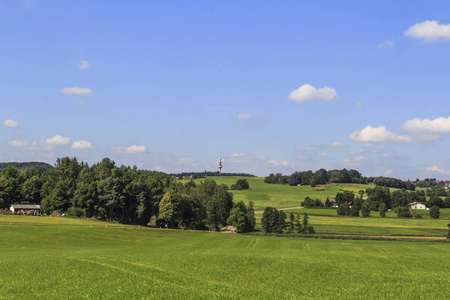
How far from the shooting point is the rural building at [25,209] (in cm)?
12666

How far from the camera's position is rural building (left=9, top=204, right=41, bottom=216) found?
4986 inches

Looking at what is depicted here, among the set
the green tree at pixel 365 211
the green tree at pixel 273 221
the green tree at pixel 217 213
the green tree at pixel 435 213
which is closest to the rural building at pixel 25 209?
the green tree at pixel 217 213

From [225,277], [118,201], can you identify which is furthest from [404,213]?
[225,277]

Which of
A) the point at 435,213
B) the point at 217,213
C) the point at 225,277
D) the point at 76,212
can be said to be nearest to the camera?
the point at 225,277

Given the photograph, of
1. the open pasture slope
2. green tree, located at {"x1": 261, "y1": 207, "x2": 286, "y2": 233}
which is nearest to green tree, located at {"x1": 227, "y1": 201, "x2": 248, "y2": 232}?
green tree, located at {"x1": 261, "y1": 207, "x2": 286, "y2": 233}

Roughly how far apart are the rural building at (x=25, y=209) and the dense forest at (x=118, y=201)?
11.5 feet

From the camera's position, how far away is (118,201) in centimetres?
11919

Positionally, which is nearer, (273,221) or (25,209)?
(273,221)

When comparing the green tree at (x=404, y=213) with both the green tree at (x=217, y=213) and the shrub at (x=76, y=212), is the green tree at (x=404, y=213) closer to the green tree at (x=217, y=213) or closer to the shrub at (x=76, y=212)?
the green tree at (x=217, y=213)

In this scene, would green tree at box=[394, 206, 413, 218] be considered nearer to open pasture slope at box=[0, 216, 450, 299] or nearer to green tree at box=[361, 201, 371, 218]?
green tree at box=[361, 201, 371, 218]

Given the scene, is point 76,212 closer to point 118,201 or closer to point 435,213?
point 118,201

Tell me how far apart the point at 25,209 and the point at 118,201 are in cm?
3654

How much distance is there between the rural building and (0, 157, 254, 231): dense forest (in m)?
3.49

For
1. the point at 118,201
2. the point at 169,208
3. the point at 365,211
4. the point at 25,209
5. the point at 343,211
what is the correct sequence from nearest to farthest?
the point at 169,208
the point at 118,201
the point at 25,209
the point at 365,211
the point at 343,211
